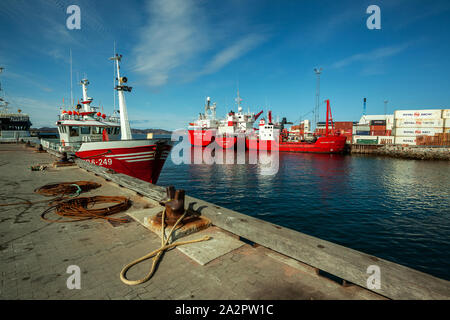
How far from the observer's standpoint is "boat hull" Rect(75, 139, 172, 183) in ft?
41.4

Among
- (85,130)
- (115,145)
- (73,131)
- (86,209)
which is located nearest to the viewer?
(86,209)

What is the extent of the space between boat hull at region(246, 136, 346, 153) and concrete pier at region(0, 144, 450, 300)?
154 ft

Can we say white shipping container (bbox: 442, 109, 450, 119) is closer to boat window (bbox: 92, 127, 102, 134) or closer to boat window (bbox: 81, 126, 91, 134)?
boat window (bbox: 92, 127, 102, 134)

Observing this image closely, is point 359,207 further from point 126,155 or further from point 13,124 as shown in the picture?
point 13,124

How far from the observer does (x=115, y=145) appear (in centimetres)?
1259

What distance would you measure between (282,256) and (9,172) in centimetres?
1428

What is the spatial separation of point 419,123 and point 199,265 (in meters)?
65.4

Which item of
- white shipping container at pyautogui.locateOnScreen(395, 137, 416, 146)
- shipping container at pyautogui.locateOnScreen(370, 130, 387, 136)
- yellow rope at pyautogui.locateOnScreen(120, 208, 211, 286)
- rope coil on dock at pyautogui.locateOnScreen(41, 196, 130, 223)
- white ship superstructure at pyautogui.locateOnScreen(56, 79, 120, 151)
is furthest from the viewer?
shipping container at pyautogui.locateOnScreen(370, 130, 387, 136)

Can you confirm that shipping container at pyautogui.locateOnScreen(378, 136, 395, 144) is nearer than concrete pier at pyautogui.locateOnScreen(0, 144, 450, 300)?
No

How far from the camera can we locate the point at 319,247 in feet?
9.66

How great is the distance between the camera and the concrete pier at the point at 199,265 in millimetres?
2453

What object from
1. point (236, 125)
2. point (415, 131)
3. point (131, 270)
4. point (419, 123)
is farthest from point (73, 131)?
point (419, 123)

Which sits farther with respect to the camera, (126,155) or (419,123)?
(419,123)

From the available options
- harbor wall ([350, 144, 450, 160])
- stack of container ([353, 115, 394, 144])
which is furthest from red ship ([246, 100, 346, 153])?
stack of container ([353, 115, 394, 144])
